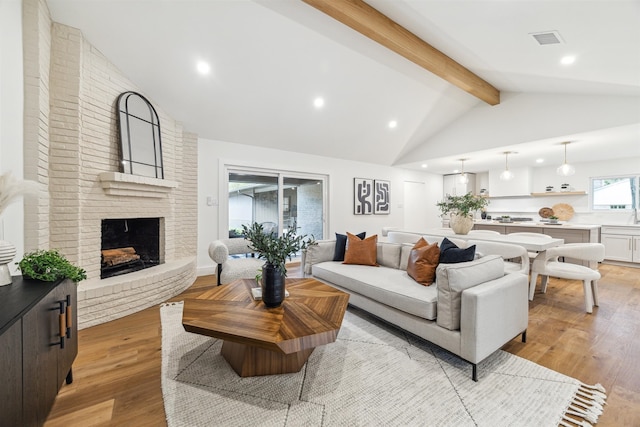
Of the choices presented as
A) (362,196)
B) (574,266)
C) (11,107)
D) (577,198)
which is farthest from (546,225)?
(11,107)

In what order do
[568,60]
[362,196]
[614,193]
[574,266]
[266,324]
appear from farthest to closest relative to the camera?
[362,196] → [614,193] → [574,266] → [568,60] → [266,324]

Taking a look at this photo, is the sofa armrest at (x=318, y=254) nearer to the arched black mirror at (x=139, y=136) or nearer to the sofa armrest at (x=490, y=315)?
the sofa armrest at (x=490, y=315)

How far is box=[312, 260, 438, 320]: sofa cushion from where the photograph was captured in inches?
84.3

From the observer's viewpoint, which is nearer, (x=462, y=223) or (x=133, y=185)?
(x=133, y=185)

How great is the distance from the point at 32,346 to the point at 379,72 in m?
4.60

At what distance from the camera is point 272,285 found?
1956 mm

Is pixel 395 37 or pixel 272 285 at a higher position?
pixel 395 37

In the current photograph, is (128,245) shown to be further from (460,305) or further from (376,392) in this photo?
(460,305)

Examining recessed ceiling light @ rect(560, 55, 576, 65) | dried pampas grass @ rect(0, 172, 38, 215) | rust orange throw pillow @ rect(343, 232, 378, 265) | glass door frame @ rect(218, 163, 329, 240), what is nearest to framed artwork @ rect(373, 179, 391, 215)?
glass door frame @ rect(218, 163, 329, 240)

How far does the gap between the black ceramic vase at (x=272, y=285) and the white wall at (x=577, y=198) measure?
736 centimetres

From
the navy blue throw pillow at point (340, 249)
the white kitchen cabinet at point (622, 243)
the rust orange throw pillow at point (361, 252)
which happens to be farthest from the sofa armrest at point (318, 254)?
the white kitchen cabinet at point (622, 243)

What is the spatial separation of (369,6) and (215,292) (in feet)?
10.6

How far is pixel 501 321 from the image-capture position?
1980 mm

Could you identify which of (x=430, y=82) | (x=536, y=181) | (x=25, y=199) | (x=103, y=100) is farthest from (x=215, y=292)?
(x=536, y=181)
